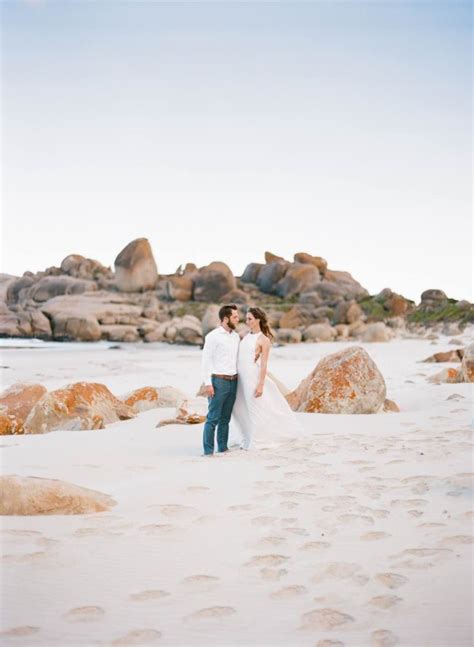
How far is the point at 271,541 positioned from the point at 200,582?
2.33ft

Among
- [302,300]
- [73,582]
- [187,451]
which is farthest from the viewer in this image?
[302,300]

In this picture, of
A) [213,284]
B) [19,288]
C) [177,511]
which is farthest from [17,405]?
[19,288]

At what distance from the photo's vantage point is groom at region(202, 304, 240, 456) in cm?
743

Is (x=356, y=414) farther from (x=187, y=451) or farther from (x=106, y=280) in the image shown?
(x=106, y=280)

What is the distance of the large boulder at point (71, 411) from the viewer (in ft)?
29.9

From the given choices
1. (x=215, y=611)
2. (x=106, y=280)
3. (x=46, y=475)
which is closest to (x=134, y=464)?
(x=46, y=475)

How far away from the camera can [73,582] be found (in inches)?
143

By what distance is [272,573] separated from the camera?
12.2 ft

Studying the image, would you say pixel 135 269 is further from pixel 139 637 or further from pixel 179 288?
pixel 139 637

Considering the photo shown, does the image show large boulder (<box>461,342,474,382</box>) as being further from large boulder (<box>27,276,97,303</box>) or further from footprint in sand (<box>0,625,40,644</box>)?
large boulder (<box>27,276,97,303</box>)

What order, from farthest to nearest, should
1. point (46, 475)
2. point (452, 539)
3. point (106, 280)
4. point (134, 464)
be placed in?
point (106, 280), point (134, 464), point (46, 475), point (452, 539)

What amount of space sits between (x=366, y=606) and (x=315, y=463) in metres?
3.05

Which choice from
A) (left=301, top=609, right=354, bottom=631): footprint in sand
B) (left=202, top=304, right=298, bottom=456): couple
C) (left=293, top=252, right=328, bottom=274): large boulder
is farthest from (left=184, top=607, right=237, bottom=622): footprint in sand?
(left=293, top=252, right=328, bottom=274): large boulder

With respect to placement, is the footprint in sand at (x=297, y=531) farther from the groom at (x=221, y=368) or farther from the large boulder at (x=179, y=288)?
the large boulder at (x=179, y=288)
